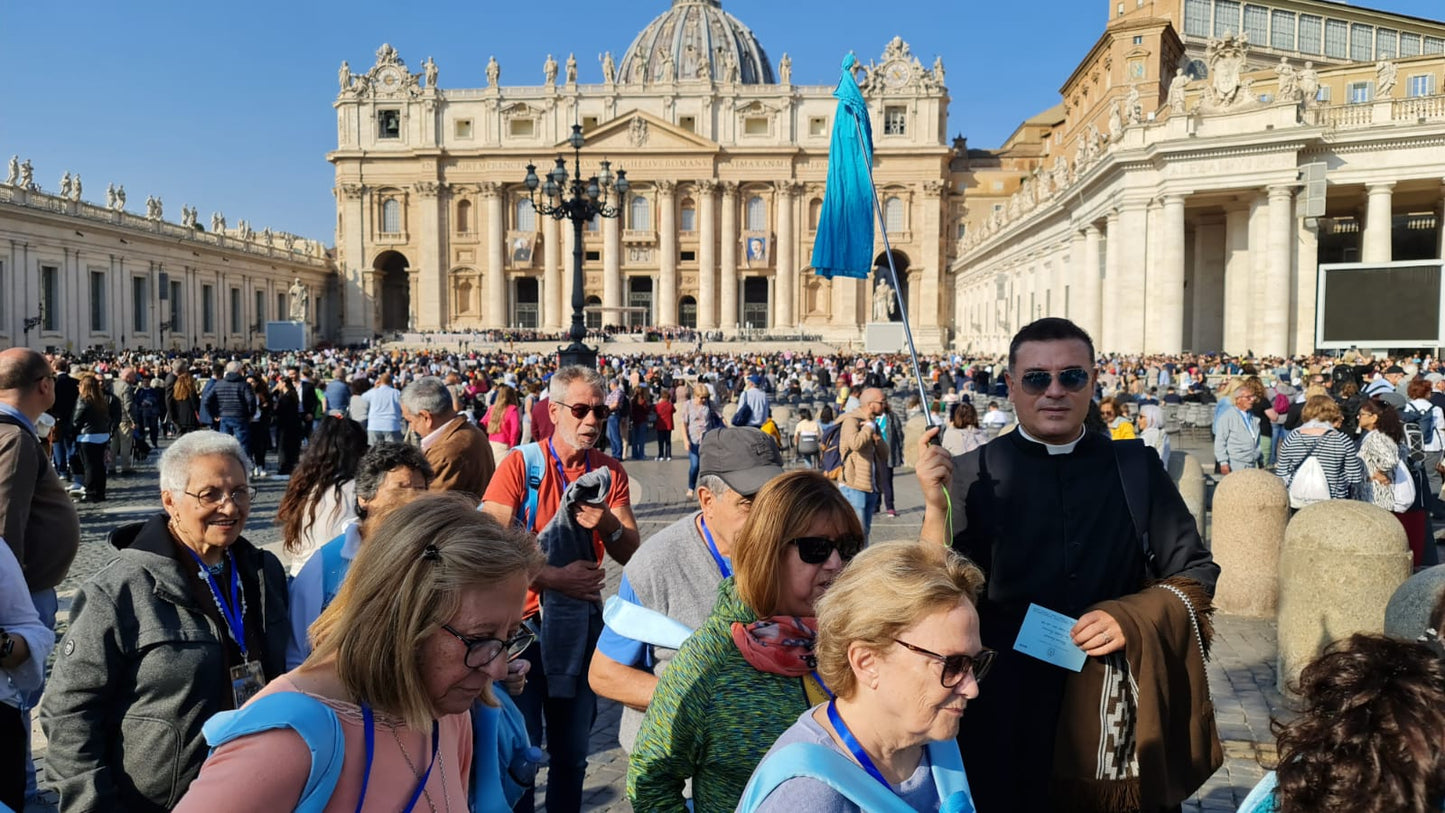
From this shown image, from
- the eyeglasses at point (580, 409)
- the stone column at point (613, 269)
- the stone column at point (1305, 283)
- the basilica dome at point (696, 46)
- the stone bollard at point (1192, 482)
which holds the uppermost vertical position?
the basilica dome at point (696, 46)

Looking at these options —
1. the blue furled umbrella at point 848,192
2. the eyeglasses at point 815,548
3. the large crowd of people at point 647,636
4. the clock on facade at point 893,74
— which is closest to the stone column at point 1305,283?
the blue furled umbrella at point 848,192

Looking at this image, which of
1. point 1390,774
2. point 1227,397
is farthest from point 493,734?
point 1227,397

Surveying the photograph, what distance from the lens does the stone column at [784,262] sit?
2491 inches

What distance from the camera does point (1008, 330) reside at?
42250mm

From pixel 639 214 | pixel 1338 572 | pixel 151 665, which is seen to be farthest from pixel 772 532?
pixel 639 214

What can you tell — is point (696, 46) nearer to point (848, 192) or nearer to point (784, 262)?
point (784, 262)

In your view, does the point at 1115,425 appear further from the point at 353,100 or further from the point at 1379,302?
the point at 353,100

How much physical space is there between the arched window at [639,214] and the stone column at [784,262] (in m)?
8.42

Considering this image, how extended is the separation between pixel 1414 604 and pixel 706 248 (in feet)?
202

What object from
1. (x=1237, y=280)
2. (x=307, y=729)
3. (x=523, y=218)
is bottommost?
(x=307, y=729)

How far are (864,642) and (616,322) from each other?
63170mm

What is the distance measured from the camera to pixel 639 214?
64500 mm

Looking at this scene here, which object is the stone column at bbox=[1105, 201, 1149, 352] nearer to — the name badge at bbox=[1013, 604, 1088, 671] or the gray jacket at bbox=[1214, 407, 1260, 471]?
the gray jacket at bbox=[1214, 407, 1260, 471]

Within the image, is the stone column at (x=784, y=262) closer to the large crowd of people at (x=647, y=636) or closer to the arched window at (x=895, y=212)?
the arched window at (x=895, y=212)
